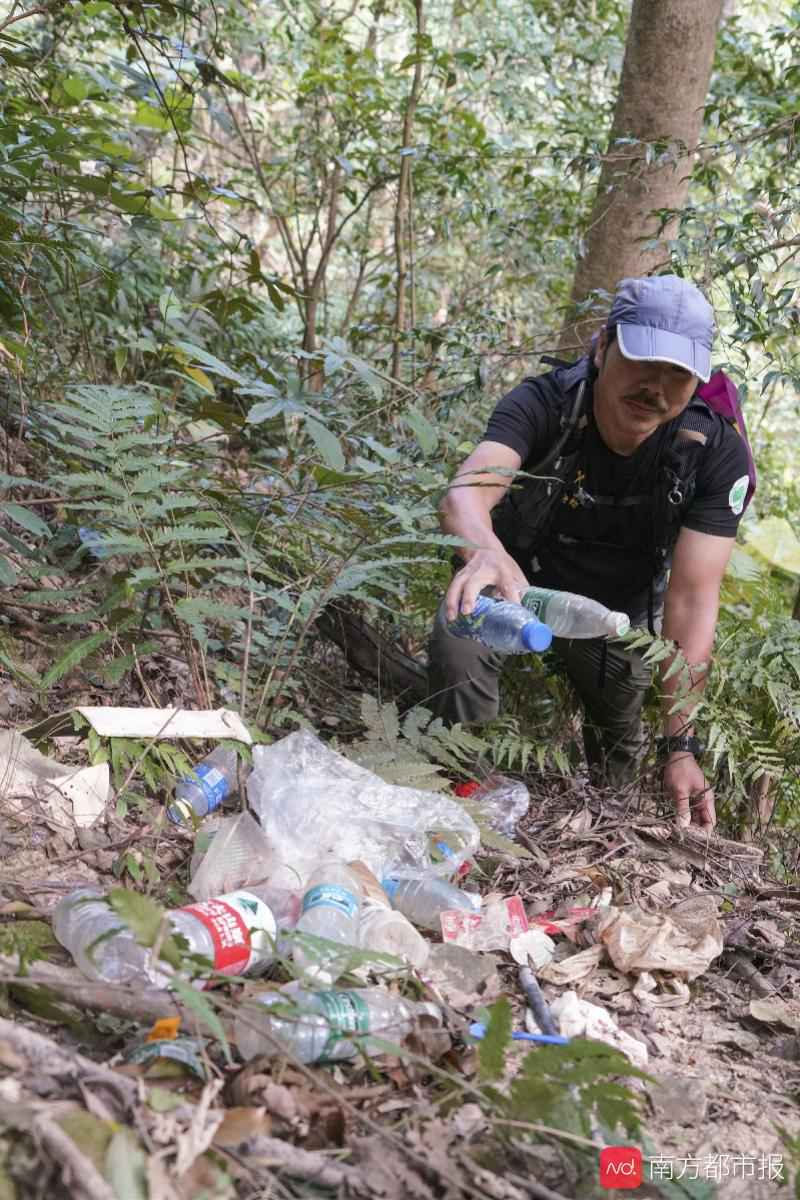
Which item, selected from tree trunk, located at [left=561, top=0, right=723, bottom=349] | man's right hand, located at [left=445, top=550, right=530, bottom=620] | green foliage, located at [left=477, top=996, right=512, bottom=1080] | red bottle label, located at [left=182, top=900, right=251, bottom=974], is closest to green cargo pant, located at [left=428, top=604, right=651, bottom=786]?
man's right hand, located at [left=445, top=550, right=530, bottom=620]

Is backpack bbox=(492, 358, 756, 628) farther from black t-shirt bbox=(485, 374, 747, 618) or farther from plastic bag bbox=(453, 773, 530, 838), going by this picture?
plastic bag bbox=(453, 773, 530, 838)

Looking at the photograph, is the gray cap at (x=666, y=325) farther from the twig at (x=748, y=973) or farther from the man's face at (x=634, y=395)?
the twig at (x=748, y=973)

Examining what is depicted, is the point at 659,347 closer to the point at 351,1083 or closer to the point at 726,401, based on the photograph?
the point at 726,401

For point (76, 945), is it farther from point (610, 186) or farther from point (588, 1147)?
point (610, 186)

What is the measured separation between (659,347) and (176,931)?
7.39 feet

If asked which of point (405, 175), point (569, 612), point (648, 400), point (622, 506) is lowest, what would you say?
point (569, 612)

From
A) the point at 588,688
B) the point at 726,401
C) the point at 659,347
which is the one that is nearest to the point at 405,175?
the point at 726,401

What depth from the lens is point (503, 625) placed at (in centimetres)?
280

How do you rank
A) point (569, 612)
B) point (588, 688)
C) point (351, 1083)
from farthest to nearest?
point (588, 688), point (569, 612), point (351, 1083)

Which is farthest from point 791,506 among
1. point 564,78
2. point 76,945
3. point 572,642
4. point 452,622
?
point 76,945

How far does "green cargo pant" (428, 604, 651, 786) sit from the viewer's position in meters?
3.36

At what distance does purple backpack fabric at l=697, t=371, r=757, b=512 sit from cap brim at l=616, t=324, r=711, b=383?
279 mm

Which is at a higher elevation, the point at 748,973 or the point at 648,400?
the point at 648,400

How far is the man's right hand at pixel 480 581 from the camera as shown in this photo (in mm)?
2781
